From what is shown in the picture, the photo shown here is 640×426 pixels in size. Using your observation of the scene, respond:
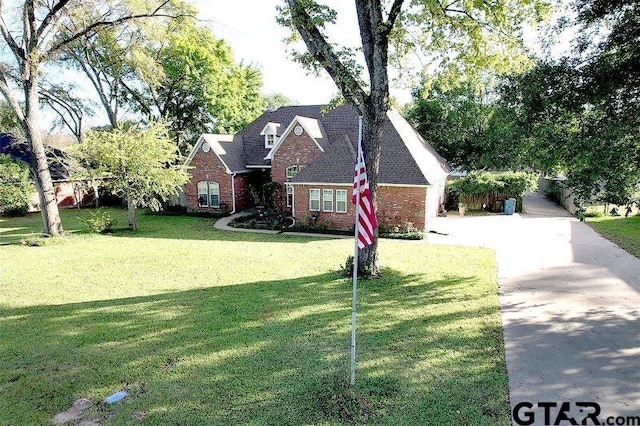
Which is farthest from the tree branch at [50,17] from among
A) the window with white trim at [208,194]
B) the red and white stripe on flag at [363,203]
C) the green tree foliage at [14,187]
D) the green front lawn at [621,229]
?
the green front lawn at [621,229]

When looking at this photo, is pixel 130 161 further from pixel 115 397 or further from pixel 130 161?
pixel 115 397

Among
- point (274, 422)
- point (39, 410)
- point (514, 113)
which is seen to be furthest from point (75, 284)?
point (514, 113)

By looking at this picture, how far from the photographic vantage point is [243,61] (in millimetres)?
32781

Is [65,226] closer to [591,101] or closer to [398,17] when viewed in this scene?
[398,17]

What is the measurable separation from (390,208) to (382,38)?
9.52 metres

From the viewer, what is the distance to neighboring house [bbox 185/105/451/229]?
17.7m

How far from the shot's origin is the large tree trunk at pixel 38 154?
15891 mm

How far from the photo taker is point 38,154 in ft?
53.7

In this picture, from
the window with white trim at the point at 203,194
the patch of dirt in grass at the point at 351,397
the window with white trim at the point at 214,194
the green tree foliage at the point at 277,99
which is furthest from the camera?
the green tree foliage at the point at 277,99

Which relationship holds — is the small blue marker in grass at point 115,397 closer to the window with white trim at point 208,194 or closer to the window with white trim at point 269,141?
the window with white trim at point 208,194

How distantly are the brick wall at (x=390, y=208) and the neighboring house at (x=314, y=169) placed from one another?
45 millimetres

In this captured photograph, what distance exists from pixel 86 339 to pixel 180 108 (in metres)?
25.2

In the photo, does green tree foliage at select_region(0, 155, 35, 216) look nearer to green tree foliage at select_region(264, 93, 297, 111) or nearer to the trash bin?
the trash bin
